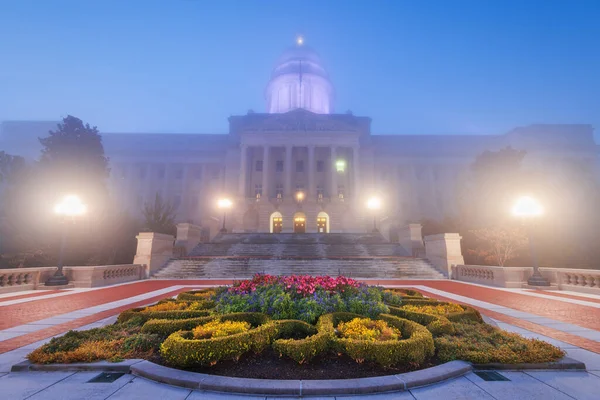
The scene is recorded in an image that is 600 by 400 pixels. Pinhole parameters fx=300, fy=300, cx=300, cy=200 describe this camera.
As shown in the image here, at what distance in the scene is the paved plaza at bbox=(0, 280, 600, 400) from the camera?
3490mm

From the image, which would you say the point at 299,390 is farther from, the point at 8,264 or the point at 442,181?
the point at 442,181

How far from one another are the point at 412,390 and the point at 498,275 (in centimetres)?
1485

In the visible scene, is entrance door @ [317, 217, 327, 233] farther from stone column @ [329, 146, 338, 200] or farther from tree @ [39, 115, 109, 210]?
tree @ [39, 115, 109, 210]

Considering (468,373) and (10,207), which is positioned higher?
(10,207)

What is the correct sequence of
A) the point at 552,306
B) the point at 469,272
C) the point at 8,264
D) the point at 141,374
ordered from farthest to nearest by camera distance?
the point at 8,264 < the point at 469,272 < the point at 552,306 < the point at 141,374

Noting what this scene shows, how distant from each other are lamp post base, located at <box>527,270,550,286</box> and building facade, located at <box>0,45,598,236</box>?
3197 centimetres

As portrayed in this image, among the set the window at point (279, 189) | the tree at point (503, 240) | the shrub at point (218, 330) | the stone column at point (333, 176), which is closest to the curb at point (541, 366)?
the shrub at point (218, 330)

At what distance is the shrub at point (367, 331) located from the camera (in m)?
4.65

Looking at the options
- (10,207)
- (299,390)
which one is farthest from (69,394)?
(10,207)

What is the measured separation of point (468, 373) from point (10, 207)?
3390 cm

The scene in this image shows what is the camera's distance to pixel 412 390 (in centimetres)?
363

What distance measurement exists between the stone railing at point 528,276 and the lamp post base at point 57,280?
21206mm

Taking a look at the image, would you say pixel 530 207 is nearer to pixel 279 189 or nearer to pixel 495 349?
pixel 495 349

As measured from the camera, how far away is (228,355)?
417 cm
